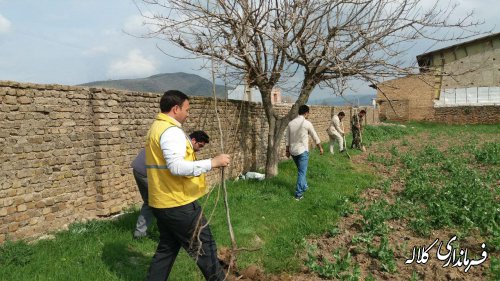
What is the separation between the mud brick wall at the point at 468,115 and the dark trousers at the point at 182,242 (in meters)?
32.9

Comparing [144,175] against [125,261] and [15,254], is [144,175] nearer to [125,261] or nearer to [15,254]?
[125,261]

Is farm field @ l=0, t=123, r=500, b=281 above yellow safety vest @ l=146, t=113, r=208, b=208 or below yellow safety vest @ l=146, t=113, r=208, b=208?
below

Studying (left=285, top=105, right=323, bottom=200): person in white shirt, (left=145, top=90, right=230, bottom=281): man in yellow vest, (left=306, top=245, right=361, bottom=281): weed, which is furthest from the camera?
(left=285, top=105, right=323, bottom=200): person in white shirt

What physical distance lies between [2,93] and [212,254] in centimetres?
371

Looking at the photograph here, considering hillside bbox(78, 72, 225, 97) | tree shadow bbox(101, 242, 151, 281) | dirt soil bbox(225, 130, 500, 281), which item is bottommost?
dirt soil bbox(225, 130, 500, 281)

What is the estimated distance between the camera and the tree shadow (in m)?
4.60

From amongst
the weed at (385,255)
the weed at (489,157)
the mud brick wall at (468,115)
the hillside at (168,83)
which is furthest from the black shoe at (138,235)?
the mud brick wall at (468,115)

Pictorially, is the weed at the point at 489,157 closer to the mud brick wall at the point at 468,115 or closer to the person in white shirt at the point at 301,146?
the person in white shirt at the point at 301,146

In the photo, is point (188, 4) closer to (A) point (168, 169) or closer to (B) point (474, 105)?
(A) point (168, 169)

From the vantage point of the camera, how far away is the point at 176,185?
3633mm

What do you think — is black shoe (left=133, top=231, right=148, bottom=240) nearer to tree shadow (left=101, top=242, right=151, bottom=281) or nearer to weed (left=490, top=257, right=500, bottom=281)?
tree shadow (left=101, top=242, right=151, bottom=281)

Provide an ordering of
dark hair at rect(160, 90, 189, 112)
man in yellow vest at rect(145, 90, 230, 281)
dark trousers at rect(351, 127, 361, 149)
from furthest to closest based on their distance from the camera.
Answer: dark trousers at rect(351, 127, 361, 149) < dark hair at rect(160, 90, 189, 112) < man in yellow vest at rect(145, 90, 230, 281)

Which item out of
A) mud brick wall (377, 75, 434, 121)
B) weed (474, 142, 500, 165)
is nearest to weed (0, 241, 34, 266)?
weed (474, 142, 500, 165)

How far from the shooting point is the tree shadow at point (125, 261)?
460cm
